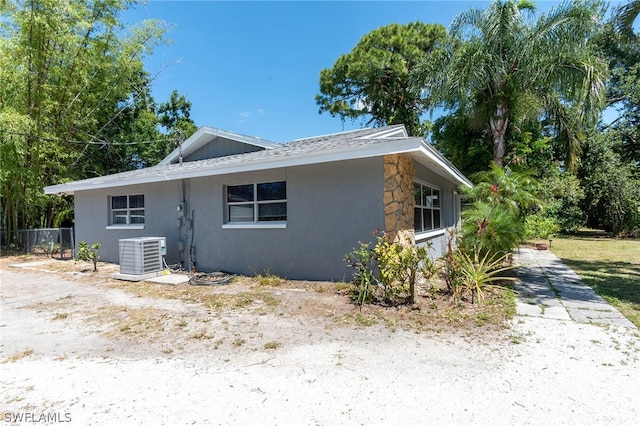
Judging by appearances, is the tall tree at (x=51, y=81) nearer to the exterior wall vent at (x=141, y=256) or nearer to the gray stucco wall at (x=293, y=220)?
the gray stucco wall at (x=293, y=220)

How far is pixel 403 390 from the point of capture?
2828 millimetres

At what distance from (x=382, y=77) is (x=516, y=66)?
27.8 feet

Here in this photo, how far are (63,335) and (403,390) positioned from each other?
169 inches

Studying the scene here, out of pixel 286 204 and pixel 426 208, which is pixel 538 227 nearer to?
pixel 426 208

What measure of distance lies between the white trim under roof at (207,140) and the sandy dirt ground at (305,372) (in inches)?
255

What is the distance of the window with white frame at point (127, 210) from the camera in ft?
34.1

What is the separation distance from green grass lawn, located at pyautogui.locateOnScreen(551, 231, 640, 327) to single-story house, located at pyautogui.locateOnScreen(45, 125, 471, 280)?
348 centimetres

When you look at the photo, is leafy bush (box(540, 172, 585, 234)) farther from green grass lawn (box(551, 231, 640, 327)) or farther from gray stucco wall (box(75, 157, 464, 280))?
gray stucco wall (box(75, 157, 464, 280))

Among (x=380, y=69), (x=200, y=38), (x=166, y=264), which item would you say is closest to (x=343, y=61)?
(x=380, y=69)

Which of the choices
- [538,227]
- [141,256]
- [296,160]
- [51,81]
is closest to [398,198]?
[296,160]

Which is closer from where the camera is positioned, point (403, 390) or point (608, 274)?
point (403, 390)

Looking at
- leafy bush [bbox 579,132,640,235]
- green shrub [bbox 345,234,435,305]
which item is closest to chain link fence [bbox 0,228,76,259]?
green shrub [bbox 345,234,435,305]

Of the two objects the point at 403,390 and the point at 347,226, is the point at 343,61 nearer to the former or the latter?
the point at 347,226

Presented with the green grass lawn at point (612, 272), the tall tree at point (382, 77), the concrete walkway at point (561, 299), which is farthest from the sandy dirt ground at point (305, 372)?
the tall tree at point (382, 77)
